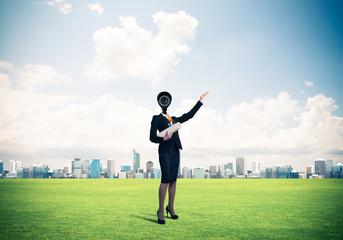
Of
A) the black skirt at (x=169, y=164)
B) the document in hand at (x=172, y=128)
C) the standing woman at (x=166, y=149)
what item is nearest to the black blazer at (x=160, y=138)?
the standing woman at (x=166, y=149)

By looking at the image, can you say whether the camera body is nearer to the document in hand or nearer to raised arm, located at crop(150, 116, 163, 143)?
raised arm, located at crop(150, 116, 163, 143)

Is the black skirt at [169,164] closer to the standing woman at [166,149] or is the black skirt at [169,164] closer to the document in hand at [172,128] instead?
the standing woman at [166,149]

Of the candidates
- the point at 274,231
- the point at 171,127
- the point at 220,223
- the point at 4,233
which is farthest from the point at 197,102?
the point at 4,233

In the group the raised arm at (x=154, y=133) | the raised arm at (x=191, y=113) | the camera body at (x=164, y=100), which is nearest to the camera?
the raised arm at (x=154, y=133)

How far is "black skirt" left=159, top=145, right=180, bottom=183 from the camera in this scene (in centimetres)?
735

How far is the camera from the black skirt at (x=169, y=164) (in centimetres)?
735

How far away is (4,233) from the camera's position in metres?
6.21

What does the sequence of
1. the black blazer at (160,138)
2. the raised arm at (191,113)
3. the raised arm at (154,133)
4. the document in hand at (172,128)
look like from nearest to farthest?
the document in hand at (172,128) → the raised arm at (154,133) → the black blazer at (160,138) → the raised arm at (191,113)

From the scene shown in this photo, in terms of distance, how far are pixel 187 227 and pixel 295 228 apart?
2480mm

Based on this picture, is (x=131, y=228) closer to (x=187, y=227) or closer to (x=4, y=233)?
(x=187, y=227)

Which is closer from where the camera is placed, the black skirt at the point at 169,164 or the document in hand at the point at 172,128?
the document in hand at the point at 172,128

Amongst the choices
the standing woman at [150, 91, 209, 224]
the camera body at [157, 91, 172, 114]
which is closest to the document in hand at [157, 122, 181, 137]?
the standing woman at [150, 91, 209, 224]

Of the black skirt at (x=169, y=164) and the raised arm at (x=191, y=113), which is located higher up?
the raised arm at (x=191, y=113)

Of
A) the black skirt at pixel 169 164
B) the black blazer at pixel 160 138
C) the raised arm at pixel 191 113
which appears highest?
the raised arm at pixel 191 113
